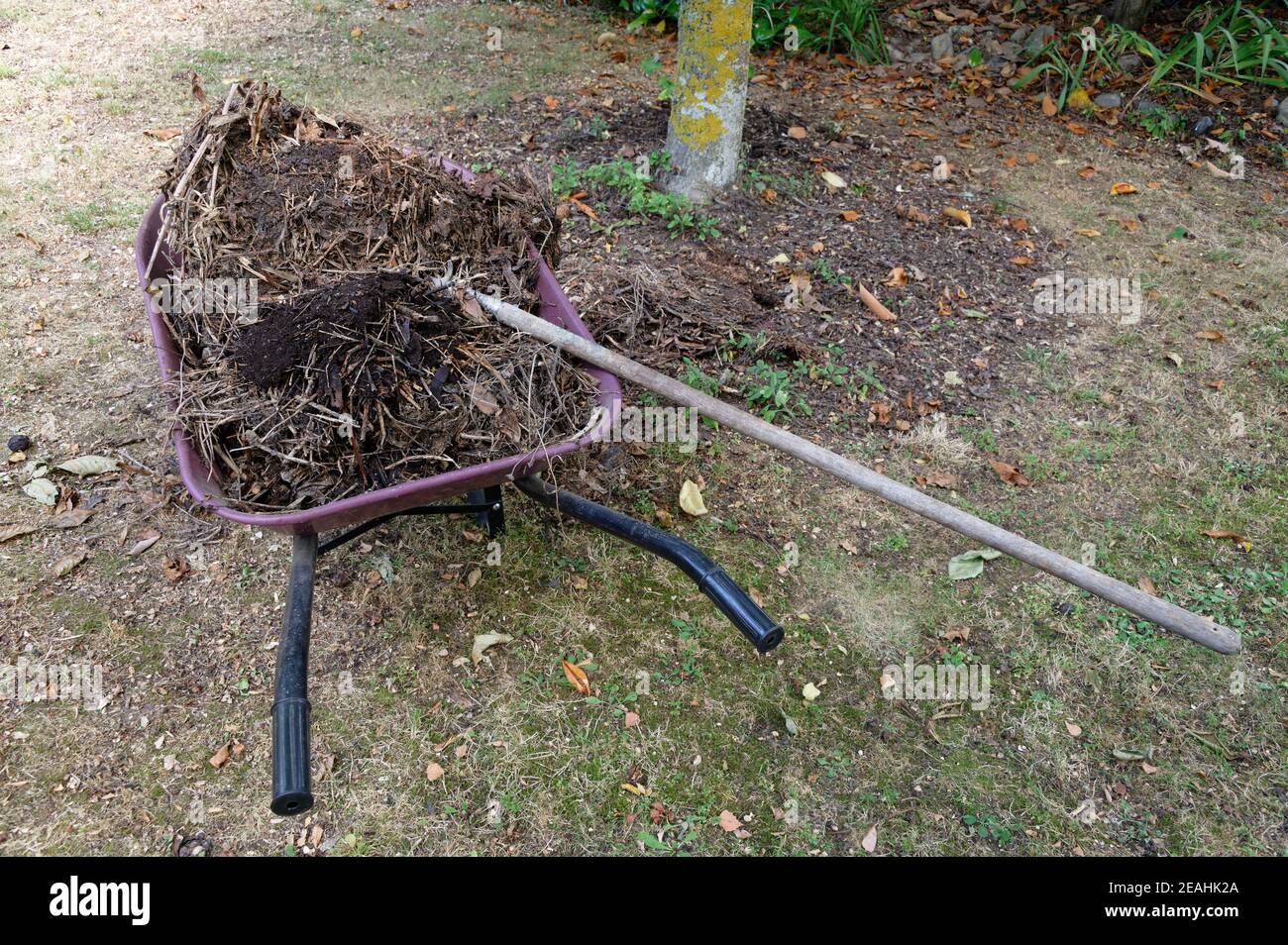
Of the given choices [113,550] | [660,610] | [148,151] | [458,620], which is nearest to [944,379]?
[660,610]

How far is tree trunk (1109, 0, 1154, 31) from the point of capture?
19.4ft

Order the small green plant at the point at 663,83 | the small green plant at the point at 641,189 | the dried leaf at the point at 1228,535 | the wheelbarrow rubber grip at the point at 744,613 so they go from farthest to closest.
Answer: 1. the small green plant at the point at 663,83
2. the small green plant at the point at 641,189
3. the dried leaf at the point at 1228,535
4. the wheelbarrow rubber grip at the point at 744,613

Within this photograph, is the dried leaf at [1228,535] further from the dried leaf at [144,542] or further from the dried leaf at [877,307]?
the dried leaf at [144,542]

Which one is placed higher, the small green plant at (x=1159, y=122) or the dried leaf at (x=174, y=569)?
the small green plant at (x=1159, y=122)

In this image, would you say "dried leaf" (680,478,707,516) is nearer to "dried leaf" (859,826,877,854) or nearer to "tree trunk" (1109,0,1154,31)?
"dried leaf" (859,826,877,854)

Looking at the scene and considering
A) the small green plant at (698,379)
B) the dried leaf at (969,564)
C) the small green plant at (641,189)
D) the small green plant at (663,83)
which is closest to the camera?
the dried leaf at (969,564)

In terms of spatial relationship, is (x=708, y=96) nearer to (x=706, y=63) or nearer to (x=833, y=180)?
(x=706, y=63)

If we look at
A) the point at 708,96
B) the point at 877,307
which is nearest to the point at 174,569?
the point at 877,307

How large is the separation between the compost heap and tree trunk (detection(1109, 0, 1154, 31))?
17.2 ft

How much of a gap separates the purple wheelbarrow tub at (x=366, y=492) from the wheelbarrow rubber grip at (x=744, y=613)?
0.57 meters

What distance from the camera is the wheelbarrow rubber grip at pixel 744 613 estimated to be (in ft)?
6.68

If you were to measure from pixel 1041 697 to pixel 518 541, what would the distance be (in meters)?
1.86

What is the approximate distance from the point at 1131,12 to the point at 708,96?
12.2ft

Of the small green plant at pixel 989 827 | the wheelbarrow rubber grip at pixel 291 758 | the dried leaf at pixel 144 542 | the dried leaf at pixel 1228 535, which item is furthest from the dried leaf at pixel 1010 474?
the dried leaf at pixel 144 542
